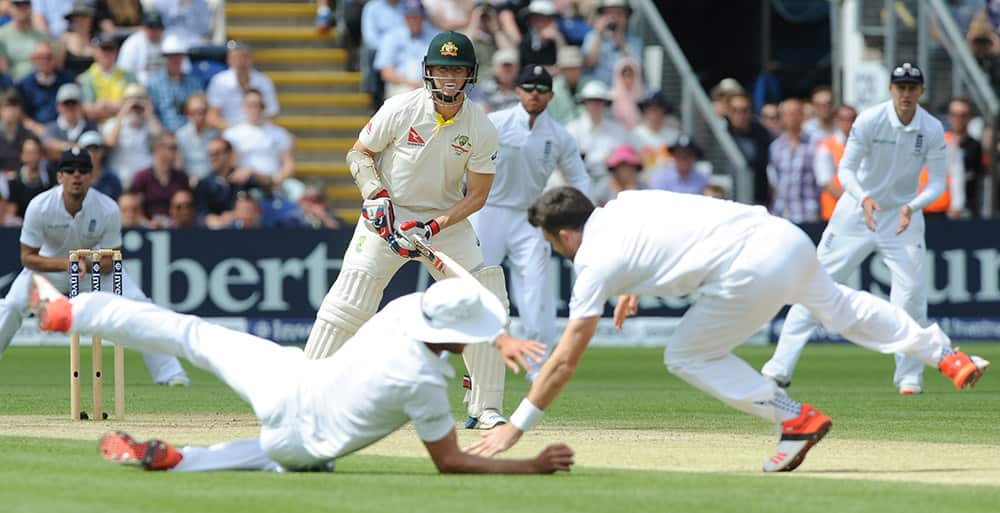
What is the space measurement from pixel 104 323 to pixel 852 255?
7047 millimetres

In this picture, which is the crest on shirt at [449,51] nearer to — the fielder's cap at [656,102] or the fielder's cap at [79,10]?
the fielder's cap at [656,102]

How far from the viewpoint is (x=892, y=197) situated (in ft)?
44.2

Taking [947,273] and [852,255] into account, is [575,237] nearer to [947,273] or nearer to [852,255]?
[852,255]

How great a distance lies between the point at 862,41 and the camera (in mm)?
21438

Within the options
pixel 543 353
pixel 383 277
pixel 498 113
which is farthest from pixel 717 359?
pixel 498 113

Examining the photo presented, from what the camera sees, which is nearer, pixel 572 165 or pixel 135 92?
pixel 572 165

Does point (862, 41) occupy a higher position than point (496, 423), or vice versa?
point (862, 41)

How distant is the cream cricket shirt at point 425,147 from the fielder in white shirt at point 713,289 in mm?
2232

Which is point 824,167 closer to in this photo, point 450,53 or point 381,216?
point 450,53

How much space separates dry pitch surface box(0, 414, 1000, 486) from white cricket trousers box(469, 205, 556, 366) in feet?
11.6

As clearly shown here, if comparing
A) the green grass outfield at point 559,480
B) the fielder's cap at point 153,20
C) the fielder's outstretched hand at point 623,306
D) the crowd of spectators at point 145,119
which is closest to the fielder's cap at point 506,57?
→ the crowd of spectators at point 145,119

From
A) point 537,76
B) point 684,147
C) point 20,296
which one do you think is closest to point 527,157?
point 537,76

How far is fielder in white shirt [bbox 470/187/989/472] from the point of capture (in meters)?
7.86

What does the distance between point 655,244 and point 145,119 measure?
1204 centimetres
